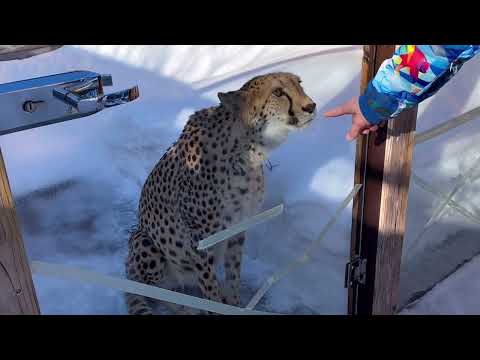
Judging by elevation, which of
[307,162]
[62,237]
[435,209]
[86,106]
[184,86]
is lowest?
[435,209]

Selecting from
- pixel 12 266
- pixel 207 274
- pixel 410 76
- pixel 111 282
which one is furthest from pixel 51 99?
pixel 207 274

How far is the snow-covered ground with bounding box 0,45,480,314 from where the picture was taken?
1391 millimetres

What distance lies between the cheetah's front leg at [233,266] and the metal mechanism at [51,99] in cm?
91

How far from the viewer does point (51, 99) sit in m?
0.67

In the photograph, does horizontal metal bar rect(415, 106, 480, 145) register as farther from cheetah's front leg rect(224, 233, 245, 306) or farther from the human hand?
cheetah's front leg rect(224, 233, 245, 306)

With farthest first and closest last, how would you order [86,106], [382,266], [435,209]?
[435,209]
[382,266]
[86,106]

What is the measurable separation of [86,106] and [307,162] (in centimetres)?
102

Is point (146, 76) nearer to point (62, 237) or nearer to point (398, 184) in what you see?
point (62, 237)

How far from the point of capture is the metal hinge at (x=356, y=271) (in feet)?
4.69

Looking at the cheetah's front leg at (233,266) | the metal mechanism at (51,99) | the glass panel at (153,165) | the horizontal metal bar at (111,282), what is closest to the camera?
the metal mechanism at (51,99)

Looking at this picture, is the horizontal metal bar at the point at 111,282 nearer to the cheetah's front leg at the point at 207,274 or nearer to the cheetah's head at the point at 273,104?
the cheetah's front leg at the point at 207,274

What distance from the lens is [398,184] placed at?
1.30 m

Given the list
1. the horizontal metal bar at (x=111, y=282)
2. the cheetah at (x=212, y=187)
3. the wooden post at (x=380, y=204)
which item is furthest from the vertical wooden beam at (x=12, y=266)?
the wooden post at (x=380, y=204)
